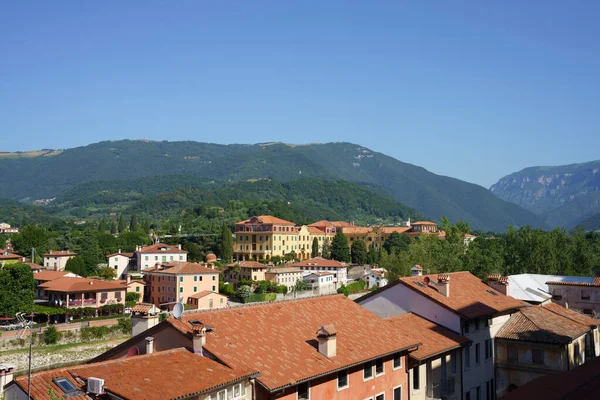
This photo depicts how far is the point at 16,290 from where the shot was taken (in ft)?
191

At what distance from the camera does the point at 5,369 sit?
14344mm

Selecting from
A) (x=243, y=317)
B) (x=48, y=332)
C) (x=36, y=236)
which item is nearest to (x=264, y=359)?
(x=243, y=317)

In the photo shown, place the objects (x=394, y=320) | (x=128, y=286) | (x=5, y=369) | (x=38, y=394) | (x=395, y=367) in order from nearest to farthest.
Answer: (x=38, y=394) → (x=5, y=369) → (x=395, y=367) → (x=394, y=320) → (x=128, y=286)

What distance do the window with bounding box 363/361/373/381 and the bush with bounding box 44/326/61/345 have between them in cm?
4135

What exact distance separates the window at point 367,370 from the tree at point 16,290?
1841 inches

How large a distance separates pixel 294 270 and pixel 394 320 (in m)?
68.8

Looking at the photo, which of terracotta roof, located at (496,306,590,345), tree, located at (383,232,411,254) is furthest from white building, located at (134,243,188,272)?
terracotta roof, located at (496,306,590,345)

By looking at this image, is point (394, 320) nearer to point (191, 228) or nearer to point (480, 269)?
point (480, 269)

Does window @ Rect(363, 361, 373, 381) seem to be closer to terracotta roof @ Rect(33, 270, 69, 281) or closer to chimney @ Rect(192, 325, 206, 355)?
chimney @ Rect(192, 325, 206, 355)

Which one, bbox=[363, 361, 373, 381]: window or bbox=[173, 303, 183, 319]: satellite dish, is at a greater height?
bbox=[173, 303, 183, 319]: satellite dish

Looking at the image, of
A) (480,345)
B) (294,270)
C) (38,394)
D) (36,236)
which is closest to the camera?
(38,394)

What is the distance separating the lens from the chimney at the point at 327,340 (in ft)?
60.7

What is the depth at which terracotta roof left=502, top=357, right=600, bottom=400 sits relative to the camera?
11.6 m

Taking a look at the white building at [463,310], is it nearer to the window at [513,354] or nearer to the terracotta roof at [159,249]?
the window at [513,354]
